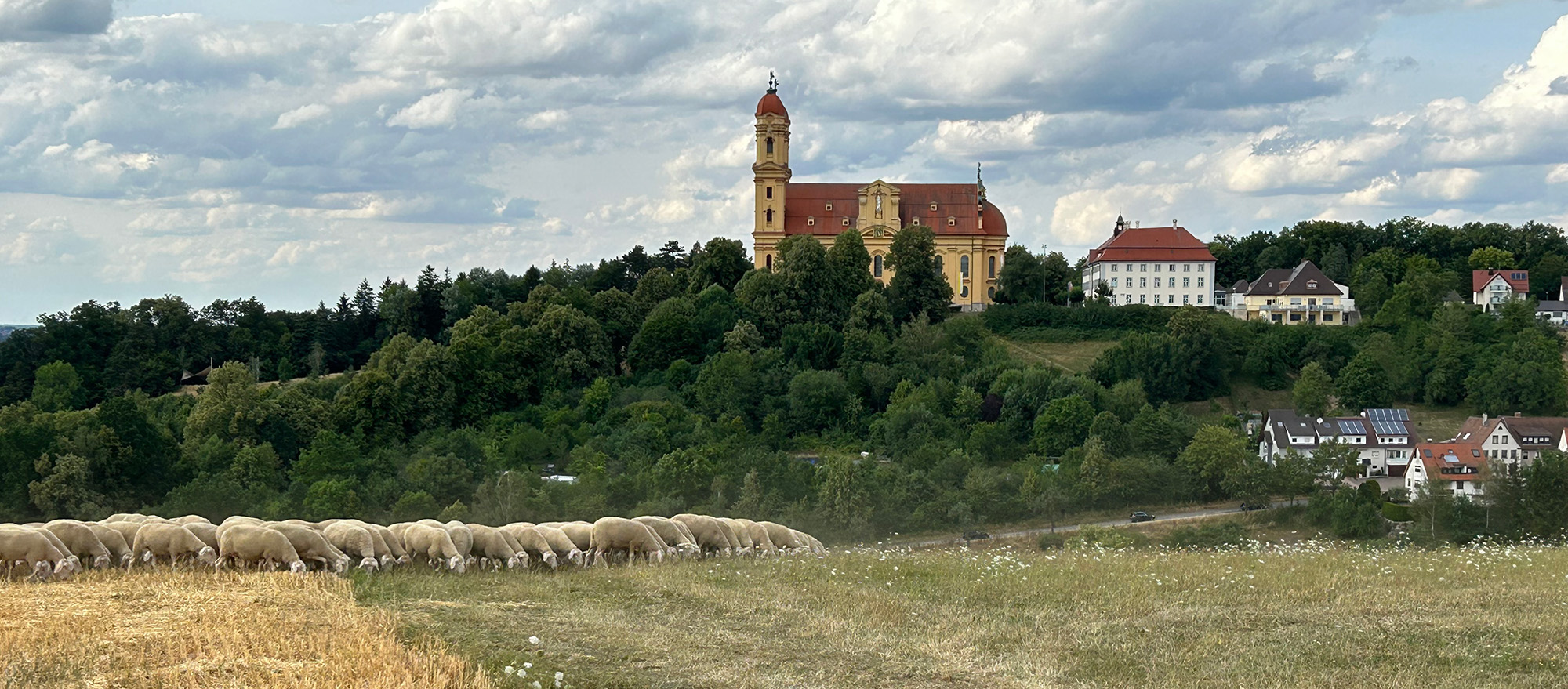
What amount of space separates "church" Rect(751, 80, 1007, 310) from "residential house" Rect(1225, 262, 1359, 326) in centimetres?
1754

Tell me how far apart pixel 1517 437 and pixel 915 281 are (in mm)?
34547

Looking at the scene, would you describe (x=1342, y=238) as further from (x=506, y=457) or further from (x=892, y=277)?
(x=506, y=457)

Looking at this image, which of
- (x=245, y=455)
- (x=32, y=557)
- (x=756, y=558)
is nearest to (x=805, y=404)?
(x=245, y=455)

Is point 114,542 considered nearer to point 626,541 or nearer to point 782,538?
point 626,541

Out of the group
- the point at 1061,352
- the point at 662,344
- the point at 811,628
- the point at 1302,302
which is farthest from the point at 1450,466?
the point at 811,628

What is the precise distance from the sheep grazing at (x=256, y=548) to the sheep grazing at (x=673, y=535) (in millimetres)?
6070

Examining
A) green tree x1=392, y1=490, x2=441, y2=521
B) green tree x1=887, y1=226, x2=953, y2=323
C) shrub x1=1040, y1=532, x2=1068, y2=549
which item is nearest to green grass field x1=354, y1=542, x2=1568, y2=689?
shrub x1=1040, y1=532, x2=1068, y2=549

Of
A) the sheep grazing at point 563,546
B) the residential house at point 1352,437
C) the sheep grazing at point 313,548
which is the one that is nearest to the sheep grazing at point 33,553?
the sheep grazing at point 313,548

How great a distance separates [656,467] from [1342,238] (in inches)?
2888

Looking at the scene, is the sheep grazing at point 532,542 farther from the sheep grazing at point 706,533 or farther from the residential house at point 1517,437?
the residential house at point 1517,437

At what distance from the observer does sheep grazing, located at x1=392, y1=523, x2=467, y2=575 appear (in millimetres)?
22516

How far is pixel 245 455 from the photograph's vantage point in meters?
62.6

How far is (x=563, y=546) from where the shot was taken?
2375cm

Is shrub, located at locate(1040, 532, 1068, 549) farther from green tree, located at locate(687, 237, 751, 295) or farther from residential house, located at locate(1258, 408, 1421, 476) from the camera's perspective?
green tree, located at locate(687, 237, 751, 295)
